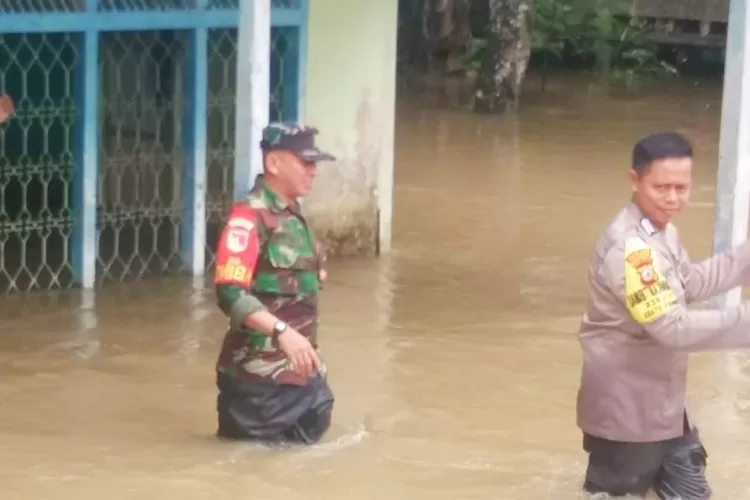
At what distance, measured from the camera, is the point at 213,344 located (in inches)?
298

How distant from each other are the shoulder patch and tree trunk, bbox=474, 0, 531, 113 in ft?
43.6

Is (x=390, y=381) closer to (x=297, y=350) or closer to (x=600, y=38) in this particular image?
(x=297, y=350)

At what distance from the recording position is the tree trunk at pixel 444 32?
21.8 meters

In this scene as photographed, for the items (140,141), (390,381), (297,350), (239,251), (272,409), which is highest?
(140,141)

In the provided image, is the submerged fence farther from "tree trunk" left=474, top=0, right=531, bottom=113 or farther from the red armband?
"tree trunk" left=474, top=0, right=531, bottom=113

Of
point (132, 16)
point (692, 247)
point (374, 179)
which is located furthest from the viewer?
point (692, 247)

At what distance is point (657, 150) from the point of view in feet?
15.5

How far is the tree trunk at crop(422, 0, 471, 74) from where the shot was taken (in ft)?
71.4

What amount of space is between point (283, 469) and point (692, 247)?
213 inches

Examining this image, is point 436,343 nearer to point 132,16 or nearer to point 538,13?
point 132,16

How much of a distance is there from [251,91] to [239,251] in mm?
995

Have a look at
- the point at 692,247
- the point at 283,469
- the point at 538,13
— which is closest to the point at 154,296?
the point at 283,469

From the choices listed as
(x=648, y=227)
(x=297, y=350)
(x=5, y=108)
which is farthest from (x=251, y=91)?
(x=648, y=227)

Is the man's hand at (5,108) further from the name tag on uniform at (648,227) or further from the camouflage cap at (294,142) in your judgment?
the name tag on uniform at (648,227)
